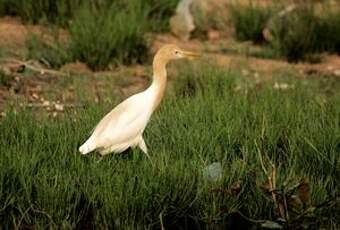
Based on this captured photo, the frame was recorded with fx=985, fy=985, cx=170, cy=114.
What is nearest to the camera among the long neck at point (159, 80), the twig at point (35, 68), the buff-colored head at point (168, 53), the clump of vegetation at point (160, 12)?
the long neck at point (159, 80)

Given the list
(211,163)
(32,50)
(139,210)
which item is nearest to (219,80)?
(32,50)

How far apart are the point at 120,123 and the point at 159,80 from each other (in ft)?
1.17

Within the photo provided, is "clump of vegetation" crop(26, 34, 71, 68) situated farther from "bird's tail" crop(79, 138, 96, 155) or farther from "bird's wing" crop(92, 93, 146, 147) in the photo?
"bird's tail" crop(79, 138, 96, 155)

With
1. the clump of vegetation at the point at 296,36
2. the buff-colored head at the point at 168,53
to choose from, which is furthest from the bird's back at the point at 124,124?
the clump of vegetation at the point at 296,36

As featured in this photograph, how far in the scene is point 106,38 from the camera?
7.96m

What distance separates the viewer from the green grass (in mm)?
4297

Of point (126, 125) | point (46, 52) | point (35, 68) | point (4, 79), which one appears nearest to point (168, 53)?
point (126, 125)

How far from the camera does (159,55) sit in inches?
205

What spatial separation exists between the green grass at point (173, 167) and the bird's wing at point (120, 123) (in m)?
0.11

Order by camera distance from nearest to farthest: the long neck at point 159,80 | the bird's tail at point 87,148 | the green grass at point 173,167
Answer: the green grass at point 173,167 < the bird's tail at point 87,148 < the long neck at point 159,80

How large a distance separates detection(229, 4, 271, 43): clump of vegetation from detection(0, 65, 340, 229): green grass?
3511 millimetres

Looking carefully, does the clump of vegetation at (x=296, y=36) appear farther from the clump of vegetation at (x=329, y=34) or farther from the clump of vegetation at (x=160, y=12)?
the clump of vegetation at (x=160, y=12)

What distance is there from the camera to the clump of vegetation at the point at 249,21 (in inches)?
365

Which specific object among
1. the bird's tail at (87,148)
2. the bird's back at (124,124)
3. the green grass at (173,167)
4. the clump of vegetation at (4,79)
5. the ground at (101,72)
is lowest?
the ground at (101,72)
